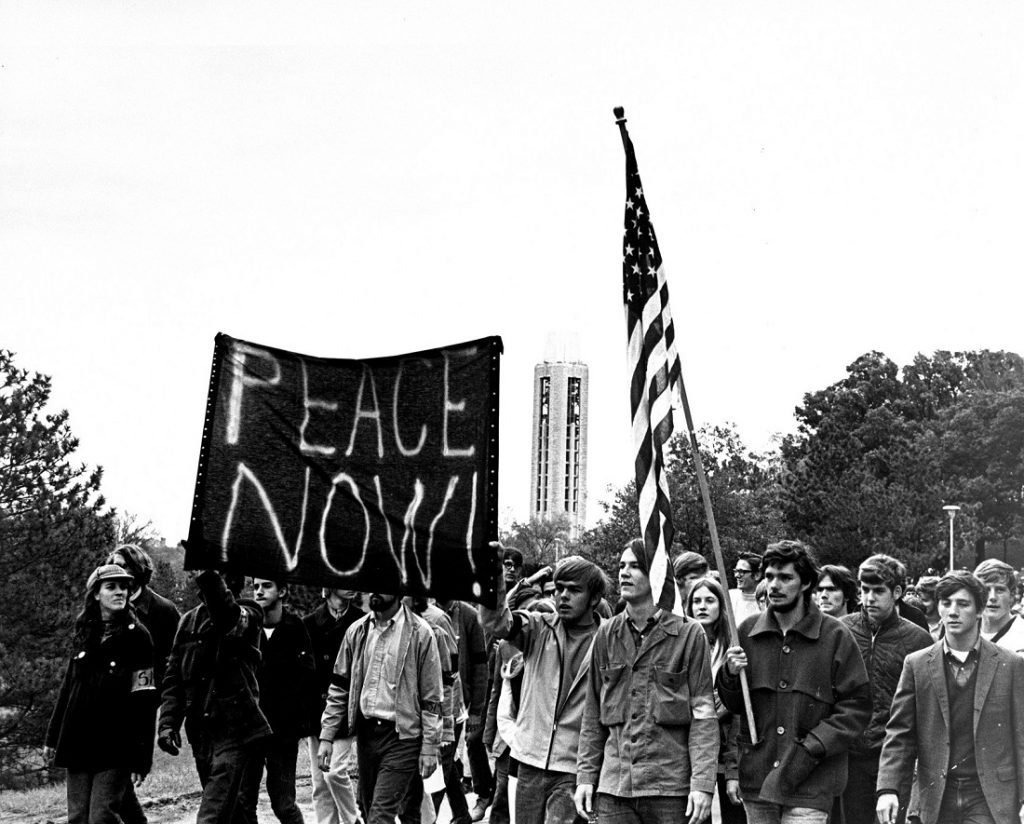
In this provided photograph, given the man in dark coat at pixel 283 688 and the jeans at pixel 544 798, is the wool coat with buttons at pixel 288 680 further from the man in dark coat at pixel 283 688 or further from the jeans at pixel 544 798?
the jeans at pixel 544 798

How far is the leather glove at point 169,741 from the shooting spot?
868 centimetres

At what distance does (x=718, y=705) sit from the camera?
7.74 m

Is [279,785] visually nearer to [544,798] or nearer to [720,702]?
[544,798]

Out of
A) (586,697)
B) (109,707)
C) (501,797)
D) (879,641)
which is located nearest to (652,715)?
(586,697)

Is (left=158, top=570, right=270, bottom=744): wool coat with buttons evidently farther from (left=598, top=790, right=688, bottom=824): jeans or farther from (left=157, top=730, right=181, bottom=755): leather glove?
(left=598, top=790, right=688, bottom=824): jeans

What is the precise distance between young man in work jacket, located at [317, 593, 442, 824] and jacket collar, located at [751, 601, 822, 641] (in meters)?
2.52

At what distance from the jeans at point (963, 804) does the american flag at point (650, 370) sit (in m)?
1.60

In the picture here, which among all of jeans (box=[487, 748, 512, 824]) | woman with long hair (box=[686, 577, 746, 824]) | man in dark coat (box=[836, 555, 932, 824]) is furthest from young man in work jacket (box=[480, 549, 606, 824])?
man in dark coat (box=[836, 555, 932, 824])

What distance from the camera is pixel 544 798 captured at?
786 cm

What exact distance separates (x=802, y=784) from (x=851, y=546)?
5008 cm

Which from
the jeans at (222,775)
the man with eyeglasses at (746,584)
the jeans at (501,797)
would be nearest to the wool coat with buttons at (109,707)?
the jeans at (222,775)

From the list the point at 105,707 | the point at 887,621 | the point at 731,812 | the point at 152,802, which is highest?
the point at 887,621

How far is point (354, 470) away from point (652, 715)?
2481 mm

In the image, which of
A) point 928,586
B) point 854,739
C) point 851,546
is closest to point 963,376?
point 851,546
